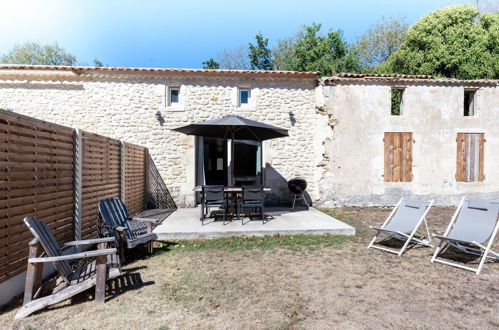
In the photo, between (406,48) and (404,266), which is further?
(406,48)

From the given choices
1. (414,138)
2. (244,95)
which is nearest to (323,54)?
(414,138)

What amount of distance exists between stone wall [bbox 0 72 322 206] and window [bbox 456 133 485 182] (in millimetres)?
4792

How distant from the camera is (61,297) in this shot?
8.10 ft

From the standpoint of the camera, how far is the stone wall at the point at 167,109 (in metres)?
8.02

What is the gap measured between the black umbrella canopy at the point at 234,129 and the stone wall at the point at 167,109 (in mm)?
1801

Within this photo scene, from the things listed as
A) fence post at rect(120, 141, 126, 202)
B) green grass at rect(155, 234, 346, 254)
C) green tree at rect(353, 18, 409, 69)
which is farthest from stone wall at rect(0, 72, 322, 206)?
green tree at rect(353, 18, 409, 69)

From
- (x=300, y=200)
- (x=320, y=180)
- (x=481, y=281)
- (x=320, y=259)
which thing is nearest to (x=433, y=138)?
(x=320, y=180)

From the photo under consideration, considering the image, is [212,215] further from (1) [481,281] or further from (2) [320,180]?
(1) [481,281]

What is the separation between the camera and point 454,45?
13.2m

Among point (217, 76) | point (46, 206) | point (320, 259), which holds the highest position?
point (217, 76)

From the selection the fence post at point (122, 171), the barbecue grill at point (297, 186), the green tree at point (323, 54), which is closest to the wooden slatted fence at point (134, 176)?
the fence post at point (122, 171)

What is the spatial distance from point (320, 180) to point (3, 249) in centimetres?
762

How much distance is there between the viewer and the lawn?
7.72ft

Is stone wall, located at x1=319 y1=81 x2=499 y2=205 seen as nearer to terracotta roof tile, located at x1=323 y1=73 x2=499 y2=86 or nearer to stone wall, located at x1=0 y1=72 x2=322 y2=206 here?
terracotta roof tile, located at x1=323 y1=73 x2=499 y2=86
